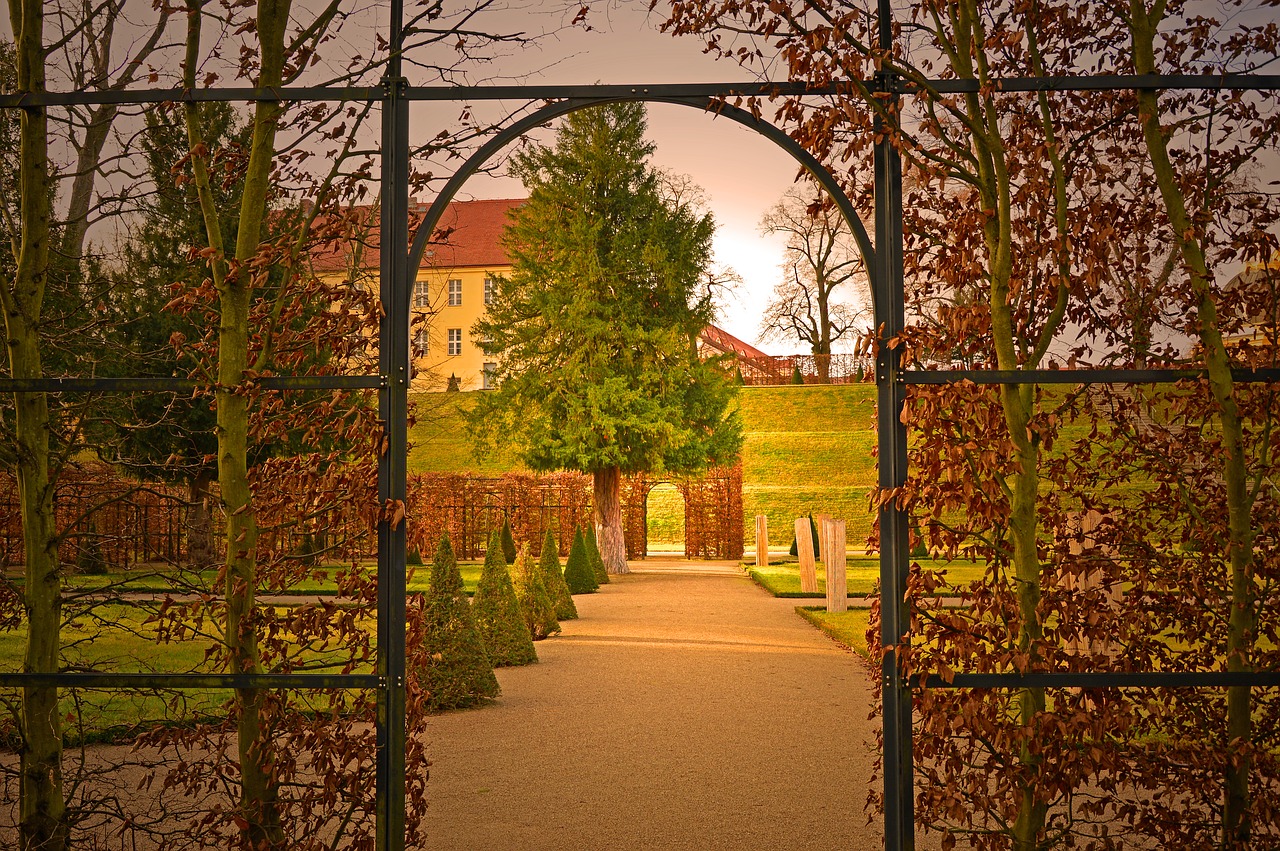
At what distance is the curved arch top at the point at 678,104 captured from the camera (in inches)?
145

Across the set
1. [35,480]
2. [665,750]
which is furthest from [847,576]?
[35,480]

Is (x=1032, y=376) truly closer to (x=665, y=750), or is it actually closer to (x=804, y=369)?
(x=665, y=750)

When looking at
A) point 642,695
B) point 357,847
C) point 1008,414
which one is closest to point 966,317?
point 1008,414

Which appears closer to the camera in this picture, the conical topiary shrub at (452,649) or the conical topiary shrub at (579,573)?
the conical topiary shrub at (452,649)

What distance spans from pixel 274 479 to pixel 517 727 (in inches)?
164

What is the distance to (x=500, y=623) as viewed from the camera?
10422 mm

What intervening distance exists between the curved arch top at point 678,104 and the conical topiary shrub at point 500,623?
22.1 ft

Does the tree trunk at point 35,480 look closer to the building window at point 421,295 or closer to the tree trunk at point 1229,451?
the building window at point 421,295

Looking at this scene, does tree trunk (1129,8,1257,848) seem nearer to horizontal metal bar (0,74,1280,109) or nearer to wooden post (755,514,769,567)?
horizontal metal bar (0,74,1280,109)

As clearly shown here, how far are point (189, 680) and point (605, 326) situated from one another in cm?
1749

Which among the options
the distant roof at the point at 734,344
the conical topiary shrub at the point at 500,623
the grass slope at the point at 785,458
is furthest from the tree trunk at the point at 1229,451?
the distant roof at the point at 734,344

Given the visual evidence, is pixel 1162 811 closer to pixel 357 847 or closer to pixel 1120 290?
pixel 1120 290

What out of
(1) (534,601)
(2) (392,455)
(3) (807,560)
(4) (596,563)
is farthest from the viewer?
(4) (596,563)

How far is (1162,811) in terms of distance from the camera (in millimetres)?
3957
